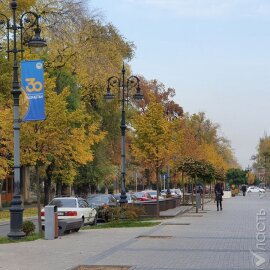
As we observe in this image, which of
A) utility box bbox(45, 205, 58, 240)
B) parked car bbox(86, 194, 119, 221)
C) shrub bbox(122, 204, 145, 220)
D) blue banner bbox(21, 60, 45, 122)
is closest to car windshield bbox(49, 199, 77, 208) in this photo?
shrub bbox(122, 204, 145, 220)

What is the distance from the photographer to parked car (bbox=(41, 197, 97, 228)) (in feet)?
81.0

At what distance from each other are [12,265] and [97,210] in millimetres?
15377

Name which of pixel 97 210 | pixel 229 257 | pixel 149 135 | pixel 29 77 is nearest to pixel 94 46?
pixel 149 135

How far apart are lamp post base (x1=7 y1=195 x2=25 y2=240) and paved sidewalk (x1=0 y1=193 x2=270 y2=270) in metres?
0.86

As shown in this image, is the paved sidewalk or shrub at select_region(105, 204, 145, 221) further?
shrub at select_region(105, 204, 145, 221)

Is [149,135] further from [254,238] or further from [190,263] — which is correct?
[190,263]

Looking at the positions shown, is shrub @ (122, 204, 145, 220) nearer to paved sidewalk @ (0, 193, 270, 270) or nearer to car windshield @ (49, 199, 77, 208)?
car windshield @ (49, 199, 77, 208)

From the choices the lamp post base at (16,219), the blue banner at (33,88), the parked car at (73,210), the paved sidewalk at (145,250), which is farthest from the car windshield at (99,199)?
the blue banner at (33,88)

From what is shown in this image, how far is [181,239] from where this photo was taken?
1933 cm

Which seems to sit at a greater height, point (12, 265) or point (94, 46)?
point (94, 46)

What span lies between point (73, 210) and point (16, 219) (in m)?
5.71

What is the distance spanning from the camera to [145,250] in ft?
53.3

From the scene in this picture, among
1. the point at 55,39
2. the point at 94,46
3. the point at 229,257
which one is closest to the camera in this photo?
the point at 229,257

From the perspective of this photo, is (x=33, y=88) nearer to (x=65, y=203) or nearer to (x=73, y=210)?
(x=73, y=210)
